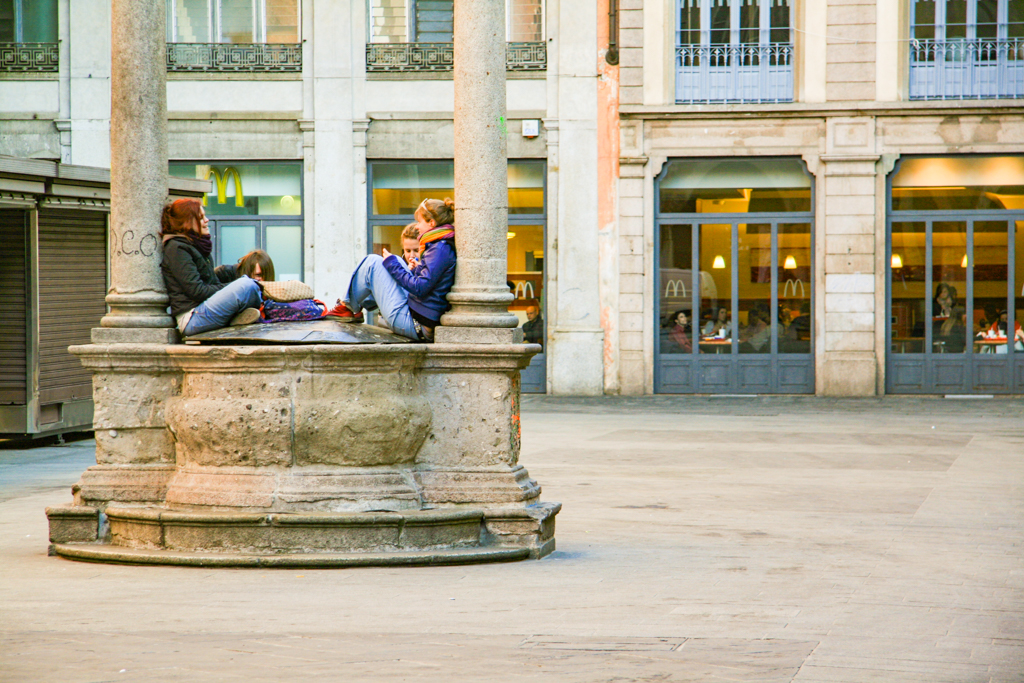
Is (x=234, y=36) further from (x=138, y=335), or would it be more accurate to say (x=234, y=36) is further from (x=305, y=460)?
(x=305, y=460)

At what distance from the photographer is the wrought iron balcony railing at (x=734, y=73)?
20359 millimetres

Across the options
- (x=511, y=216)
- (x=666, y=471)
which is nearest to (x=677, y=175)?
(x=511, y=216)

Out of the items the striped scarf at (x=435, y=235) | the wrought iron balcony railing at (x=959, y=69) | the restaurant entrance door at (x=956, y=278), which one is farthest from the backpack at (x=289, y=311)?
the wrought iron balcony railing at (x=959, y=69)

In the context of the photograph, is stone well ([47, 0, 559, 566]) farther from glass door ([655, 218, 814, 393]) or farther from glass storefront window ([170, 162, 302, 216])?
glass storefront window ([170, 162, 302, 216])

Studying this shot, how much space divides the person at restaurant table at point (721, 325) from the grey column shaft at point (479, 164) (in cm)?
1350

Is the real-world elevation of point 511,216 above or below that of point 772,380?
above

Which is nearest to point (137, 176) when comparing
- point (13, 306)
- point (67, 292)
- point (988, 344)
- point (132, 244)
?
point (132, 244)

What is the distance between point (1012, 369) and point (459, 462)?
15.3 meters

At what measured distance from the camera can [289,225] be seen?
2098 centimetres

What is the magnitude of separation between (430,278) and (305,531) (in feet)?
5.34

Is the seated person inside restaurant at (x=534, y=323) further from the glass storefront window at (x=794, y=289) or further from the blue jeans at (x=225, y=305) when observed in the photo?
the blue jeans at (x=225, y=305)

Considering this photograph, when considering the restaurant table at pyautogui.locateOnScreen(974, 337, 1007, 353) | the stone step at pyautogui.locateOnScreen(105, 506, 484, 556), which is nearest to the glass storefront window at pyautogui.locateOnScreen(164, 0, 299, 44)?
the restaurant table at pyautogui.locateOnScreen(974, 337, 1007, 353)

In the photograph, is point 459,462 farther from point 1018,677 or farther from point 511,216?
point 511,216

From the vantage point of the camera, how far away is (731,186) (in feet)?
67.3
